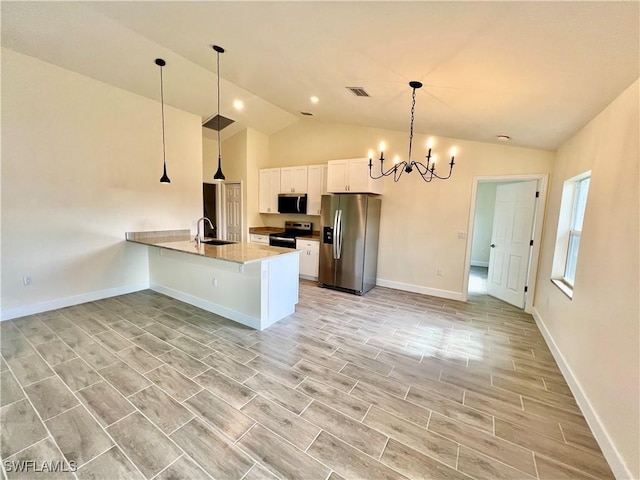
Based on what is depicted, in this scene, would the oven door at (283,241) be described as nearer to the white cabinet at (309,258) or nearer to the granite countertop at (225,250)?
the white cabinet at (309,258)

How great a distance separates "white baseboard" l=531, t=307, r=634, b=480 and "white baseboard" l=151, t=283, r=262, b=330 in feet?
9.72

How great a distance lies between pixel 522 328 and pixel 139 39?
18.9 feet

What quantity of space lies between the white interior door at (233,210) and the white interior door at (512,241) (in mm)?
5243

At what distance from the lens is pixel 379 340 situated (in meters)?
3.07

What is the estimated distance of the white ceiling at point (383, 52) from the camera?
147 centimetres

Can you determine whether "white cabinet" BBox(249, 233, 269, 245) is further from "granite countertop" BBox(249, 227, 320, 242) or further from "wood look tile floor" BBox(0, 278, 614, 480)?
"wood look tile floor" BBox(0, 278, 614, 480)

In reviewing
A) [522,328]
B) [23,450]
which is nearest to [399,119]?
[522,328]

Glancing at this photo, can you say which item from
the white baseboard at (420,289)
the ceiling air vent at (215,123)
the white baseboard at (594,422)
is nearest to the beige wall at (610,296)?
the white baseboard at (594,422)

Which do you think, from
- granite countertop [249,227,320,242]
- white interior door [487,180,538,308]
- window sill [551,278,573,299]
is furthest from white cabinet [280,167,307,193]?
window sill [551,278,573,299]

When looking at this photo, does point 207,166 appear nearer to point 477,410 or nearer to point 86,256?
point 86,256

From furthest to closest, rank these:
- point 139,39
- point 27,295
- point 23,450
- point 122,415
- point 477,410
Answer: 1. point 27,295
2. point 139,39
3. point 477,410
4. point 122,415
5. point 23,450

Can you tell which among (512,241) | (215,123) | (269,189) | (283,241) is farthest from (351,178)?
(215,123)

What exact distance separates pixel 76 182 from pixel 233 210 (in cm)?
303

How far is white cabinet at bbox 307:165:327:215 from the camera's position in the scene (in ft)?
17.7
